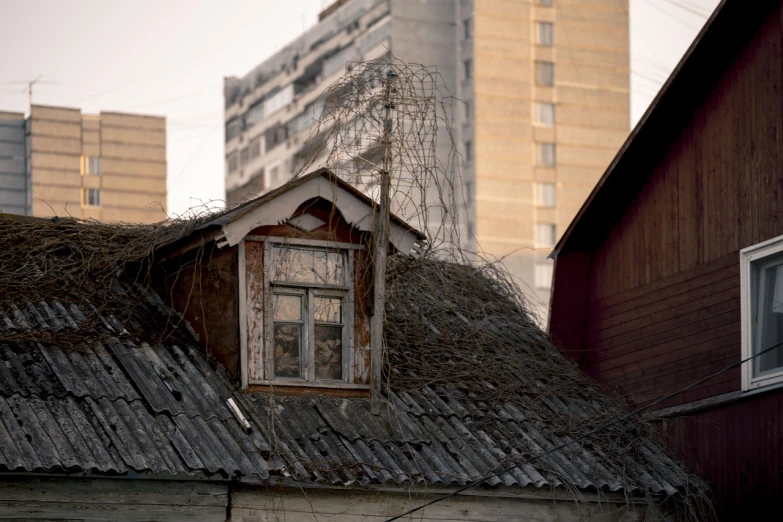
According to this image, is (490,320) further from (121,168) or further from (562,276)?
(121,168)

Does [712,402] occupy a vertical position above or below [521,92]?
below

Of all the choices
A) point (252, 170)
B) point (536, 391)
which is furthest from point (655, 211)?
point (252, 170)

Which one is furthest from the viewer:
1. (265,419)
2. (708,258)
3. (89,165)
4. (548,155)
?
(89,165)

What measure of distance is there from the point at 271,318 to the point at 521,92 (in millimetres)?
71181

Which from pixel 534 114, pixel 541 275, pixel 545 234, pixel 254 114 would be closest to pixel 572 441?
pixel 534 114

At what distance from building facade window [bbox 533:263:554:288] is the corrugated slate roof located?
235 feet

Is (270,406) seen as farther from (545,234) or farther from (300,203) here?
(545,234)

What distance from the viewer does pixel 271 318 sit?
1291 centimetres

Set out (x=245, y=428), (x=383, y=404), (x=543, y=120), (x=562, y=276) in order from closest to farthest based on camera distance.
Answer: (x=245, y=428) → (x=383, y=404) → (x=562, y=276) → (x=543, y=120)

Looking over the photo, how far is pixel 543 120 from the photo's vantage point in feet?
276

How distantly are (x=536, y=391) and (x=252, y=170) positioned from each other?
90961 mm

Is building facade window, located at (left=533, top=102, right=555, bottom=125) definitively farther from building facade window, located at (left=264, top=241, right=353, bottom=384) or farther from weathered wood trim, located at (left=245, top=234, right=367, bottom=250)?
building facade window, located at (left=264, top=241, right=353, bottom=384)

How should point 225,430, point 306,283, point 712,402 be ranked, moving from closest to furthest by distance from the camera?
point 225,430 < point 306,283 < point 712,402

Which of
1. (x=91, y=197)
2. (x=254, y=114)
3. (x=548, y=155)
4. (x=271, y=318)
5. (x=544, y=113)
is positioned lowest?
(x=271, y=318)
